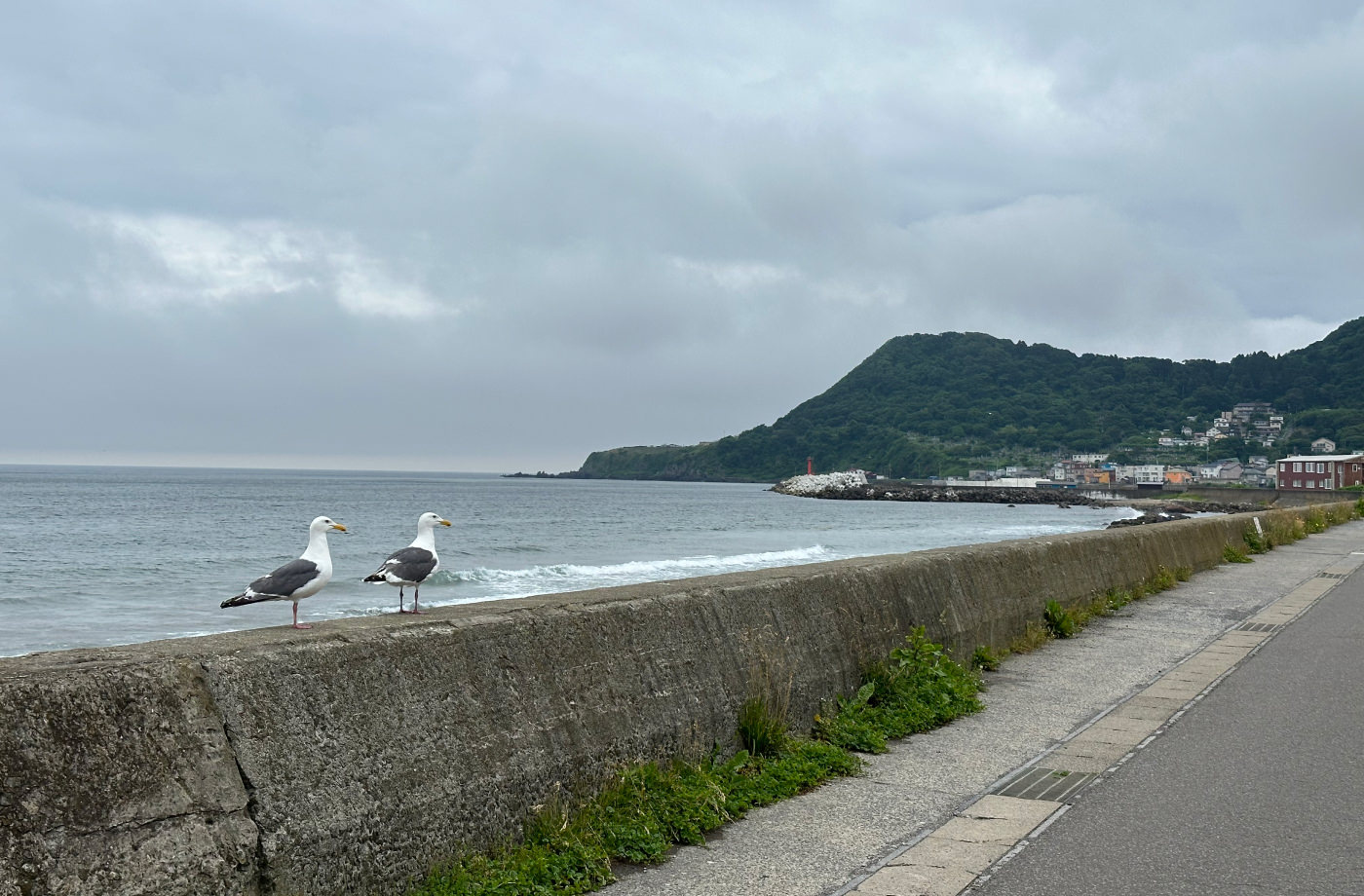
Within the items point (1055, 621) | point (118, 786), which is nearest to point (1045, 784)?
point (118, 786)

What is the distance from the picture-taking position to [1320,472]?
358 ft

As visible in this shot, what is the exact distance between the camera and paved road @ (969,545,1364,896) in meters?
4.30

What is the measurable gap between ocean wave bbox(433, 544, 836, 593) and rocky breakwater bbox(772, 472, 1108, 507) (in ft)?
337

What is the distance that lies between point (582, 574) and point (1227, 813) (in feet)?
97.9

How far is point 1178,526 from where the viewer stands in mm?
17109

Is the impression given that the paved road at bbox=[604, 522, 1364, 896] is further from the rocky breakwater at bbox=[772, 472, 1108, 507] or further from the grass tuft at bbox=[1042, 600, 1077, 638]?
the rocky breakwater at bbox=[772, 472, 1108, 507]

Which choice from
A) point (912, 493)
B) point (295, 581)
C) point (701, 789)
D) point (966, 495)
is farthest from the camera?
point (912, 493)

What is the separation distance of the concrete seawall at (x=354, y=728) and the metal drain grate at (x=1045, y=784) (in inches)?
47.5

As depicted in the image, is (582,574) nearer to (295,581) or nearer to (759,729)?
(759,729)

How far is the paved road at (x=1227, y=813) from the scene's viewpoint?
4305 mm

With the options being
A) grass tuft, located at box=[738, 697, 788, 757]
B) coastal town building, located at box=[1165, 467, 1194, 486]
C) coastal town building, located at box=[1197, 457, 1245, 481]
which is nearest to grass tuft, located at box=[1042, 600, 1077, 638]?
grass tuft, located at box=[738, 697, 788, 757]

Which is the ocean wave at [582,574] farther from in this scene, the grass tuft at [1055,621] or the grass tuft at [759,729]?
the grass tuft at [759,729]

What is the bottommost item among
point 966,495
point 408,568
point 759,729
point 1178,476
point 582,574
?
point 966,495

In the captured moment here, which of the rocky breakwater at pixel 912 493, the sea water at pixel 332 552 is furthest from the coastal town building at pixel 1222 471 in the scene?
Result: the sea water at pixel 332 552
